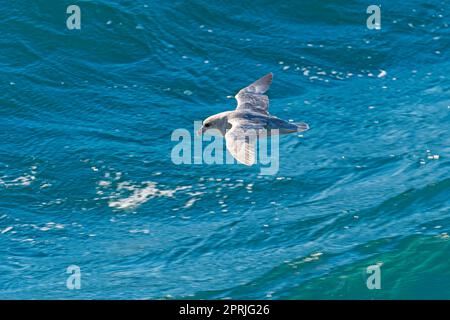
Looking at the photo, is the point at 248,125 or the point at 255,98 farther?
the point at 255,98

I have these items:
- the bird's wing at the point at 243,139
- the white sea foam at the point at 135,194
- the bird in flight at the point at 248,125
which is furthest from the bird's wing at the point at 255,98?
the white sea foam at the point at 135,194

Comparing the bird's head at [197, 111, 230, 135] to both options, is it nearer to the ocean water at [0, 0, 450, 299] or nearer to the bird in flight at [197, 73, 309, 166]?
the bird in flight at [197, 73, 309, 166]

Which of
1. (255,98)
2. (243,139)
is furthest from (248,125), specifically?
(255,98)

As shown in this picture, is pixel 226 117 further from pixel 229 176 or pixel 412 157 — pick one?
pixel 412 157

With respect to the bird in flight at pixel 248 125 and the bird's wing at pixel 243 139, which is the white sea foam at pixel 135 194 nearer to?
the bird in flight at pixel 248 125

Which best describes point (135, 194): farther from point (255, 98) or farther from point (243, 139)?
point (243, 139)

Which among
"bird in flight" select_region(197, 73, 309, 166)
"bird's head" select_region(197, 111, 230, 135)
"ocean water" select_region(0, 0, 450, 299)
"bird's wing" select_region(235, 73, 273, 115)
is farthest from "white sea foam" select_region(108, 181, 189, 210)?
"bird's wing" select_region(235, 73, 273, 115)
